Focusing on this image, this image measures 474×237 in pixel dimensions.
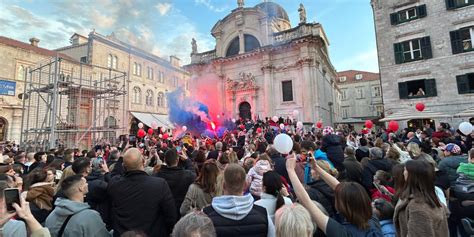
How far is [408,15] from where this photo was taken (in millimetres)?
18875

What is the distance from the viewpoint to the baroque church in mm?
23000

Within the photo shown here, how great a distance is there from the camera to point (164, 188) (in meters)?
3.08

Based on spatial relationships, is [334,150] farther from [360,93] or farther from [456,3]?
[360,93]

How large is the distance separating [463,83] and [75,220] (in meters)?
22.8

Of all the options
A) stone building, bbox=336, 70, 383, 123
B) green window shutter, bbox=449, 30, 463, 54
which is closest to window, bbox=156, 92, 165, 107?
stone building, bbox=336, 70, 383, 123

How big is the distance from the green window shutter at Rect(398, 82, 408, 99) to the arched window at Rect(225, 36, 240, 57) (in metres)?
17.0

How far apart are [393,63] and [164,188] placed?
21899 millimetres

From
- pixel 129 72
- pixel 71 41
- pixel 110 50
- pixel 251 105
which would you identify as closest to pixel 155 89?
pixel 129 72

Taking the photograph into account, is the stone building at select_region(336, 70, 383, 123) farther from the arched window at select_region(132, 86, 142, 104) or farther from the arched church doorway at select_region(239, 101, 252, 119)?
the arched window at select_region(132, 86, 142, 104)

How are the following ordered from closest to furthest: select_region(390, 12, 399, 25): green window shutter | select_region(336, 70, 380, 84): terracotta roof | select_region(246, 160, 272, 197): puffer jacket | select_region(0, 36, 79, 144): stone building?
select_region(246, 160, 272, 197): puffer jacket → select_region(390, 12, 399, 25): green window shutter → select_region(0, 36, 79, 144): stone building → select_region(336, 70, 380, 84): terracotta roof

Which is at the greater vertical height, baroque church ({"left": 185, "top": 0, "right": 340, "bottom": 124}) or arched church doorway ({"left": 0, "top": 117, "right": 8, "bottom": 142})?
baroque church ({"left": 185, "top": 0, "right": 340, "bottom": 124})

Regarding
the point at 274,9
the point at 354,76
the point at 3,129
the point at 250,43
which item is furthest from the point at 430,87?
the point at 3,129

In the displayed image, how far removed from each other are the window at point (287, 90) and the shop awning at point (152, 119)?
593 inches

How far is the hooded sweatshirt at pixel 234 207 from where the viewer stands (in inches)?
86.7
